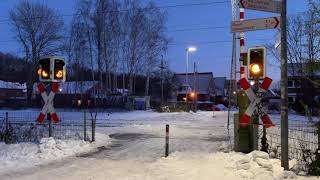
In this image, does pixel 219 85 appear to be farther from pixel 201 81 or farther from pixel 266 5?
pixel 266 5

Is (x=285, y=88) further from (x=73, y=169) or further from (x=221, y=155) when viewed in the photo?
(x=73, y=169)

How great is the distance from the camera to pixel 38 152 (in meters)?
14.5

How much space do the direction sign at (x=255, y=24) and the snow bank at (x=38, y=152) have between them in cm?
653

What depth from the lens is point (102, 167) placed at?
12844 mm

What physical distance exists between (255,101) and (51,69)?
6623mm

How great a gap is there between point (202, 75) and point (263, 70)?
4135 inches

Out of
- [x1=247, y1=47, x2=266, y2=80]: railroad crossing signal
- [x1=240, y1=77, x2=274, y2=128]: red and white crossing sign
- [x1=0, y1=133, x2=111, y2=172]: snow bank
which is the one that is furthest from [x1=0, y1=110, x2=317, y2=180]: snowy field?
[x1=247, y1=47, x2=266, y2=80]: railroad crossing signal

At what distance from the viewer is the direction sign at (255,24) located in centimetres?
1074

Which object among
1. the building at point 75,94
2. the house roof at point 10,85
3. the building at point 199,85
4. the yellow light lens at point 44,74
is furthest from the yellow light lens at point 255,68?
the house roof at point 10,85

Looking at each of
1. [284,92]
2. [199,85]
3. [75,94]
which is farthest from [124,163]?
[199,85]

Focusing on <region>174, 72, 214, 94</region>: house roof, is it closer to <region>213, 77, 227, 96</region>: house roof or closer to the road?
<region>213, 77, 227, 96</region>: house roof

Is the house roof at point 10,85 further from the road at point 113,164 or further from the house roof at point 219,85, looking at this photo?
the road at point 113,164

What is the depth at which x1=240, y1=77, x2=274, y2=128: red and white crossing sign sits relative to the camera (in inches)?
497

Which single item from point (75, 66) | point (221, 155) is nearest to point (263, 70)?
point (221, 155)
